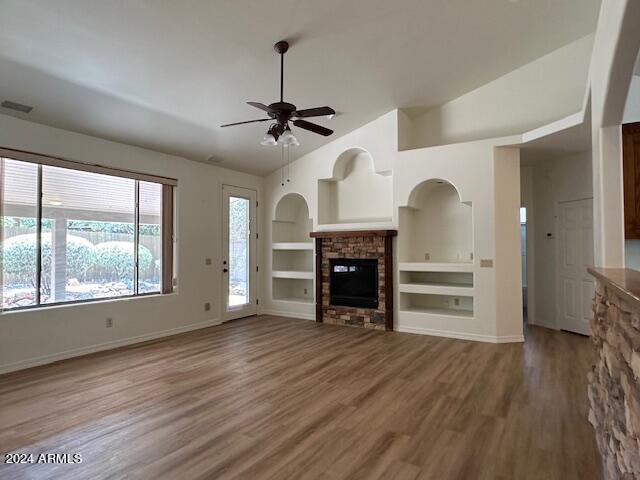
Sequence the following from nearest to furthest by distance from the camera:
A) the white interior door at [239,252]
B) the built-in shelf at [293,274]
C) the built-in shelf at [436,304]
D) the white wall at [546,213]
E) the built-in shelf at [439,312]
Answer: the built-in shelf at [439,312]
the white wall at [546,213]
the built-in shelf at [436,304]
the white interior door at [239,252]
the built-in shelf at [293,274]

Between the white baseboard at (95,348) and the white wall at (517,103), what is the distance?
467 cm

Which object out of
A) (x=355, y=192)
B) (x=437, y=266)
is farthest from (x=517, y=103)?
(x=355, y=192)

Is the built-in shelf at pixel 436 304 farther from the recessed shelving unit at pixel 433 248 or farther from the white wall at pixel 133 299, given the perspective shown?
the white wall at pixel 133 299

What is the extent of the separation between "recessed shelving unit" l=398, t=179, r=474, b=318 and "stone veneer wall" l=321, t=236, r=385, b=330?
0.33 meters

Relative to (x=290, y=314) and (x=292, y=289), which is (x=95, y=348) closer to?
A: (x=290, y=314)

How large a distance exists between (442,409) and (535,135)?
Answer: 375cm

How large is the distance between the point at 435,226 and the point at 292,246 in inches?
106

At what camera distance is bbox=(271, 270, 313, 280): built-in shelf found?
6802 mm

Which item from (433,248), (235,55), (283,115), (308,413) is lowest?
(308,413)

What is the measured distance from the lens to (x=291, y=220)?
7.52 m

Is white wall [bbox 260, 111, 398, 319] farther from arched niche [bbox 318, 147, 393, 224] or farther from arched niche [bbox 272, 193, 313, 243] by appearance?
arched niche [bbox 272, 193, 313, 243]

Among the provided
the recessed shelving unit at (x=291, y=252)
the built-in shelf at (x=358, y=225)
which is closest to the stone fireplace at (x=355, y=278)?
the built-in shelf at (x=358, y=225)

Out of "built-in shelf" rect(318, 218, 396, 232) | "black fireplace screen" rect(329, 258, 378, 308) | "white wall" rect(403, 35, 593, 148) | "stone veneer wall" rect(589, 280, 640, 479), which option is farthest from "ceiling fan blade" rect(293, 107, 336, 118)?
"black fireplace screen" rect(329, 258, 378, 308)

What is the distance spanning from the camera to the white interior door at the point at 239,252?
6.49 m
